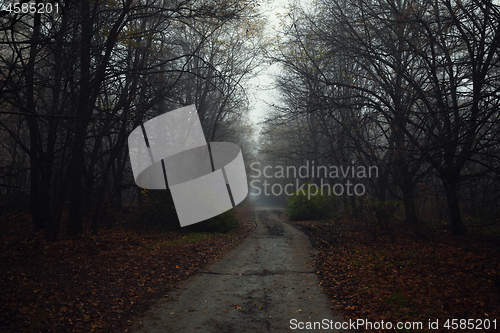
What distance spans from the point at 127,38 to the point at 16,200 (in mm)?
5504

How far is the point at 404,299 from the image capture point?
5.57m

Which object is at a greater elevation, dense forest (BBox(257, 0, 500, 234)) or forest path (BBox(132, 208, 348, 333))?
dense forest (BBox(257, 0, 500, 234))

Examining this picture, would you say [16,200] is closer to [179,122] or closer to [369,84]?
[179,122]

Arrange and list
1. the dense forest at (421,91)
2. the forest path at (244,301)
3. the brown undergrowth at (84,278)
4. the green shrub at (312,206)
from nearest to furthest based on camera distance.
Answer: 1. the brown undergrowth at (84,278)
2. the forest path at (244,301)
3. the dense forest at (421,91)
4. the green shrub at (312,206)

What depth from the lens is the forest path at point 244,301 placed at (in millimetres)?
4887

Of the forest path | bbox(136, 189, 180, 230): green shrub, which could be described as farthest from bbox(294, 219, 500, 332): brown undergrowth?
bbox(136, 189, 180, 230): green shrub

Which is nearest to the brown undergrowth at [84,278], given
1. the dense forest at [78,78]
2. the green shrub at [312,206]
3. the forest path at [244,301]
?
the forest path at [244,301]

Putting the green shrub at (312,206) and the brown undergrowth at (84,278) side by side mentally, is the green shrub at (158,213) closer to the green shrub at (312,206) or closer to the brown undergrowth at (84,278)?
the brown undergrowth at (84,278)

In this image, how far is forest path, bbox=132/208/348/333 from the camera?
4.89m

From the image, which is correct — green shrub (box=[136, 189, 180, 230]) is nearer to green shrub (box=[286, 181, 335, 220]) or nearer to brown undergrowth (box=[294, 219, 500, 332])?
brown undergrowth (box=[294, 219, 500, 332])

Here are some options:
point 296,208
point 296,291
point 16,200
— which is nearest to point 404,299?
point 296,291

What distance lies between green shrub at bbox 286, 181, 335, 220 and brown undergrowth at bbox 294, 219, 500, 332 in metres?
11.4

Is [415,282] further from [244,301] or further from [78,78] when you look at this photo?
[78,78]

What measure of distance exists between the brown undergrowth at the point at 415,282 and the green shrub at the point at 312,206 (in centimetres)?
1137
